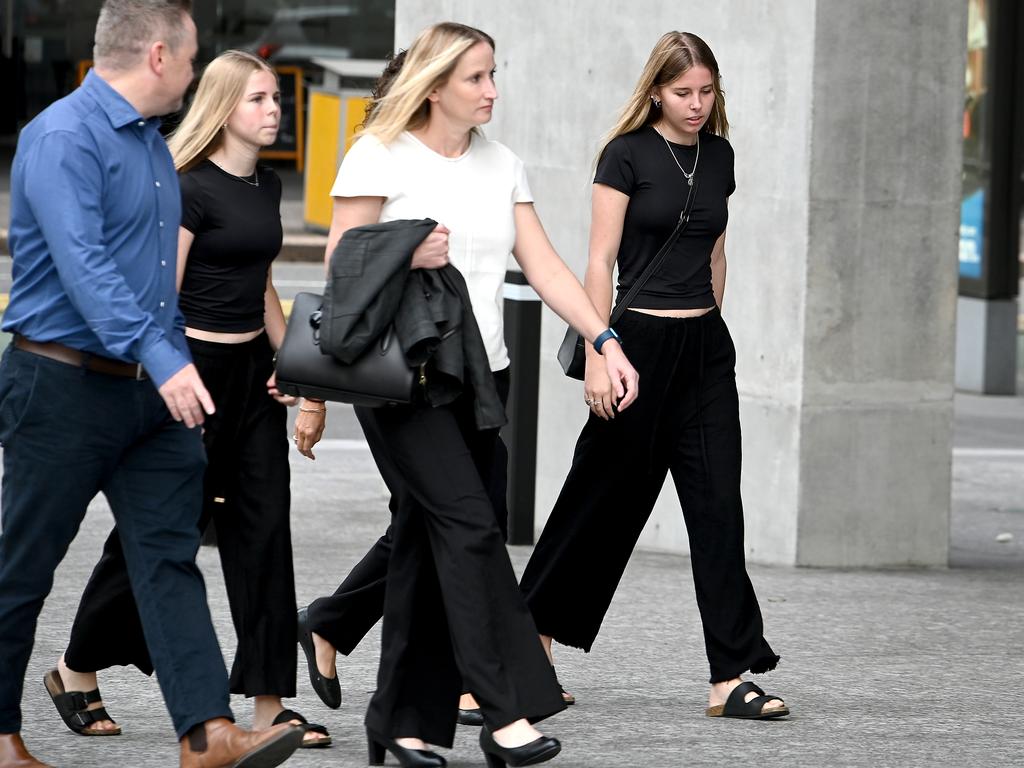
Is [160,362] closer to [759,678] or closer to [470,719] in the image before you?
[470,719]

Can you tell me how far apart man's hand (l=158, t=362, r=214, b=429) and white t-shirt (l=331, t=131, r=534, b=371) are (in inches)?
29.4

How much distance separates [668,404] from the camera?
5.69 metres

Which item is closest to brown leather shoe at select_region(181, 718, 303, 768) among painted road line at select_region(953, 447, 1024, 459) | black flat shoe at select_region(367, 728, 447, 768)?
black flat shoe at select_region(367, 728, 447, 768)

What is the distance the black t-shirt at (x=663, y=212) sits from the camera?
562 centimetres

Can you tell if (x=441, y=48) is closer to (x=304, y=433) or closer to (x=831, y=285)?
(x=304, y=433)

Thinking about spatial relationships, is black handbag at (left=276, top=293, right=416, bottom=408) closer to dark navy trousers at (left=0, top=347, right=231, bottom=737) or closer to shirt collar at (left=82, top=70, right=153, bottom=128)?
dark navy trousers at (left=0, top=347, right=231, bottom=737)

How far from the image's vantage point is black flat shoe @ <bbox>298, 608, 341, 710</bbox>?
5516 millimetres

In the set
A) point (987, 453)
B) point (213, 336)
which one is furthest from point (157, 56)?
point (987, 453)

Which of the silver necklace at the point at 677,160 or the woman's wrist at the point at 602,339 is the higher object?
the silver necklace at the point at 677,160

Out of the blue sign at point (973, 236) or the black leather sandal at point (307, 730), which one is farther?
the blue sign at point (973, 236)

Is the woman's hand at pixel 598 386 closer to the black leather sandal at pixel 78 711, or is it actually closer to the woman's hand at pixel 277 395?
the woman's hand at pixel 277 395

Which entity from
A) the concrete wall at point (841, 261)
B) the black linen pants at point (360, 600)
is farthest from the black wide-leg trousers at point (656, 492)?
the concrete wall at point (841, 261)

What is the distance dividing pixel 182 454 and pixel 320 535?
149 inches

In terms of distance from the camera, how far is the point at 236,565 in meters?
5.16
